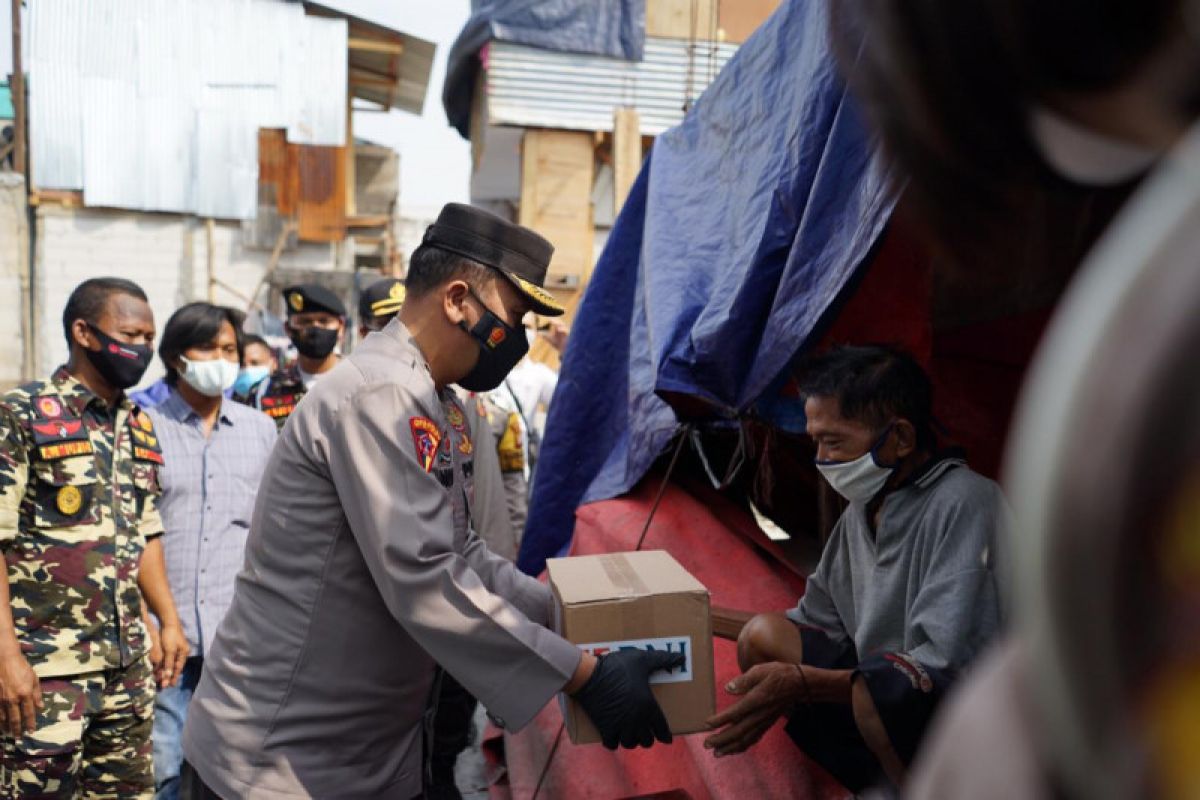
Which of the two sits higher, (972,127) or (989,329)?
(972,127)

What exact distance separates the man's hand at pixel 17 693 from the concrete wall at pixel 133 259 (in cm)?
1158

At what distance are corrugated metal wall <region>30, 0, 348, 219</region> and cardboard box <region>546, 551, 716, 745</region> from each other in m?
12.2

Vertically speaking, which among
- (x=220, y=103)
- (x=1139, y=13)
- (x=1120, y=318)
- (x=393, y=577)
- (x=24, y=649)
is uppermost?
(x=220, y=103)

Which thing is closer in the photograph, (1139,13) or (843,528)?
(1139,13)

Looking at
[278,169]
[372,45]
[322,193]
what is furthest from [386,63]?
[278,169]

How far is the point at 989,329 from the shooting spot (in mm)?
2965

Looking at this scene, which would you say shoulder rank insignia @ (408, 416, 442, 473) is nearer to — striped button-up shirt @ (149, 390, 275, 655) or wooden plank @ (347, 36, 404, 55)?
striped button-up shirt @ (149, 390, 275, 655)

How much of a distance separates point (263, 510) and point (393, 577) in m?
0.39

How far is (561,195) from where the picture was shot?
9328 mm

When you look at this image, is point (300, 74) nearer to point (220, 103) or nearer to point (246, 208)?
point (220, 103)

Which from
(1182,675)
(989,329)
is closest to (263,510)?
(1182,675)

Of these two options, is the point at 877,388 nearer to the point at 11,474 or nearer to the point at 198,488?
the point at 11,474

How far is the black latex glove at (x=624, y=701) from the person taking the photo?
171 centimetres

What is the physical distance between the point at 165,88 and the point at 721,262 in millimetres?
12678
